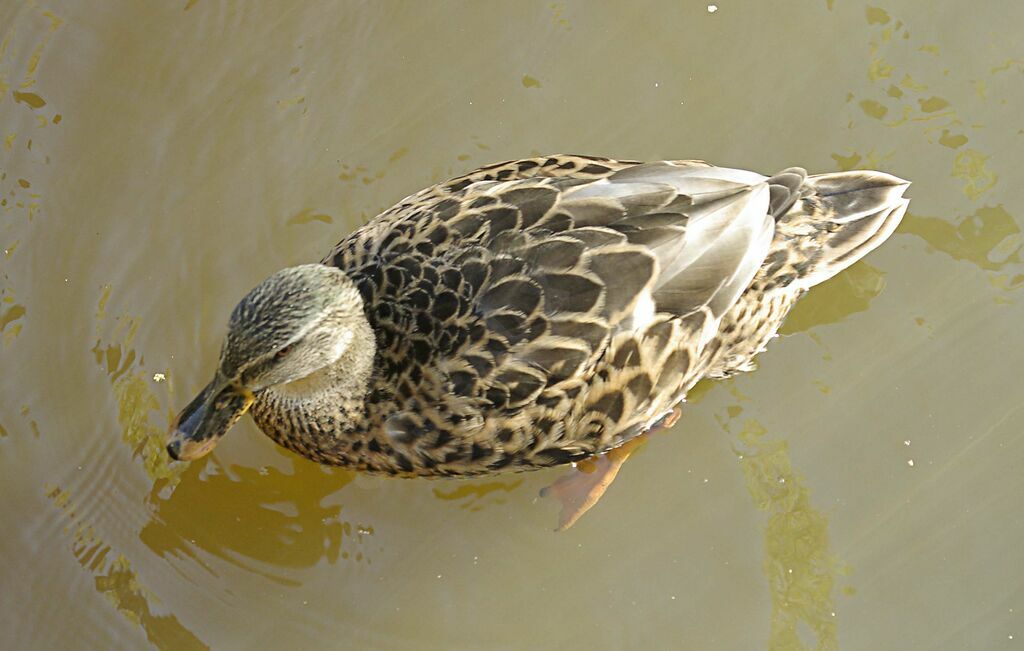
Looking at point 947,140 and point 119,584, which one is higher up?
point 947,140

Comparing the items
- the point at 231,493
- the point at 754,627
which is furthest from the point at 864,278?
the point at 231,493

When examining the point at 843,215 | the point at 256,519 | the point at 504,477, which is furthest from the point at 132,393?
the point at 843,215

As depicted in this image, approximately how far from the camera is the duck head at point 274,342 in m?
3.00

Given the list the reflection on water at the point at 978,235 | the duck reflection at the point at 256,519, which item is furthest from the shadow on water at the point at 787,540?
the duck reflection at the point at 256,519

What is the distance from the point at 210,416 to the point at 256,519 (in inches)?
37.0

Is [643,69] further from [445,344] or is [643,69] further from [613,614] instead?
[613,614]

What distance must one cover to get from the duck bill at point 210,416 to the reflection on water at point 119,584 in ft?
3.16

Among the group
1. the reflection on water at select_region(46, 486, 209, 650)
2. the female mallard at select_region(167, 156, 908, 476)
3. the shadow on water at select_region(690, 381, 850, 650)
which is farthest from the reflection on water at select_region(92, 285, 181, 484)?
the shadow on water at select_region(690, 381, 850, 650)

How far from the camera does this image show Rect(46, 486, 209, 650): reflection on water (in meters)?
3.79

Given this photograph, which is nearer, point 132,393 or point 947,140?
point 132,393

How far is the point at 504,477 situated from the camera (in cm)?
404

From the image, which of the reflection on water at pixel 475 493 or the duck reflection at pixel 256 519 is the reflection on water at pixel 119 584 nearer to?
the duck reflection at pixel 256 519

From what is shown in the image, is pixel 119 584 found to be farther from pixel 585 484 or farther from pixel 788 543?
pixel 788 543

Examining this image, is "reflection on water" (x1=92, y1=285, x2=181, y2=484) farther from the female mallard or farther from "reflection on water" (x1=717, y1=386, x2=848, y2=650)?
"reflection on water" (x1=717, y1=386, x2=848, y2=650)
